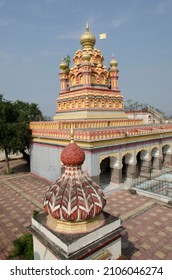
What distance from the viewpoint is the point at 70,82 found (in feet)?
68.8

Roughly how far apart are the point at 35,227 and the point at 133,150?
1139 centimetres

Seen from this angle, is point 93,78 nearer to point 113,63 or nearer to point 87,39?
point 113,63

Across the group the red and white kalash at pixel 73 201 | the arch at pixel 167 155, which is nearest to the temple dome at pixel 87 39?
the arch at pixel 167 155

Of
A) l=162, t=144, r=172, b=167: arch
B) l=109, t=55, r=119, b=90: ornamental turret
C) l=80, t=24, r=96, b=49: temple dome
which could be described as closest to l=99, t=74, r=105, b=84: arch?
l=109, t=55, r=119, b=90: ornamental turret

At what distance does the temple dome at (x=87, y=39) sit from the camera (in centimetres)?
2070

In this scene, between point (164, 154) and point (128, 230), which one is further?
point (164, 154)

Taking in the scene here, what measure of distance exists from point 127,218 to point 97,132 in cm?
521

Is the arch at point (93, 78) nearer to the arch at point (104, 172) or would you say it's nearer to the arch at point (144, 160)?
the arch at point (104, 172)

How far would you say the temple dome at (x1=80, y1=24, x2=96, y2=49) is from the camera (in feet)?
67.9

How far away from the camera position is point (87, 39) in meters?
20.7

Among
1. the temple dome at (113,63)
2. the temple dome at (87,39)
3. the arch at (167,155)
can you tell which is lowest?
the arch at (167,155)

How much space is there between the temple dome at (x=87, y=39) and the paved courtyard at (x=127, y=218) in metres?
14.3

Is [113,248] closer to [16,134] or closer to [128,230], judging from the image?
[128,230]
